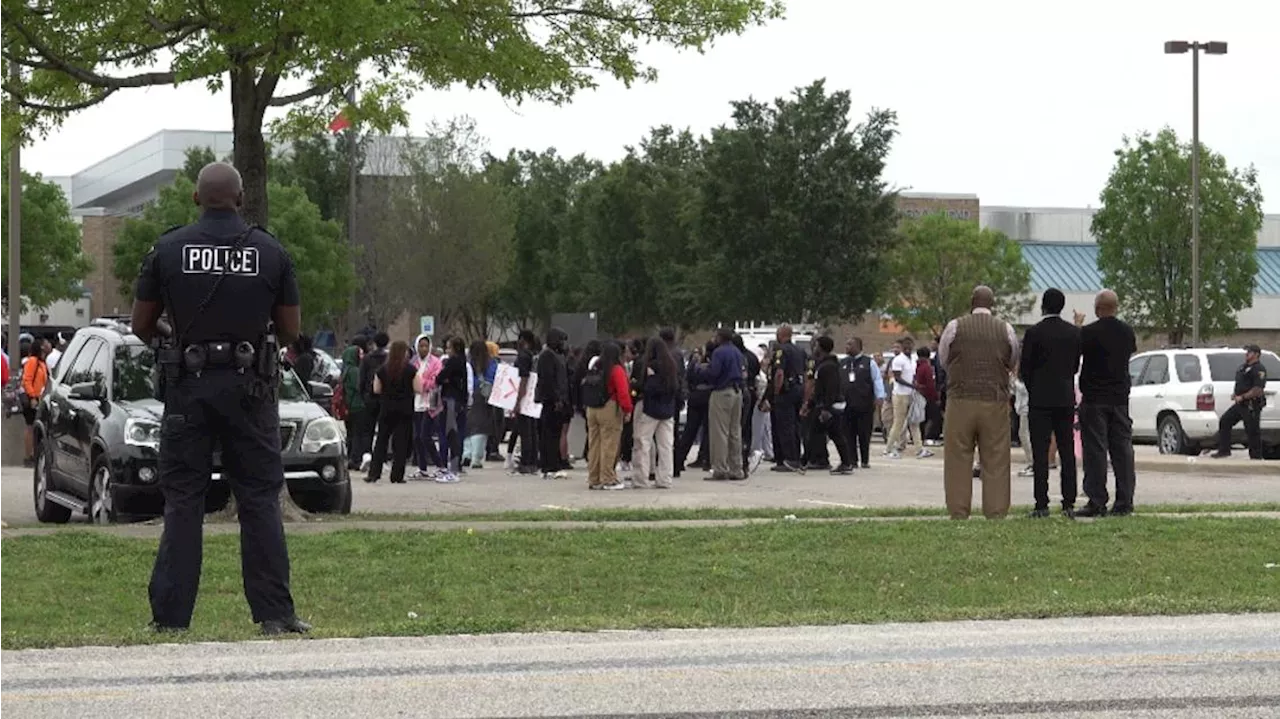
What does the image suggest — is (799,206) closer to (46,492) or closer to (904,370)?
(904,370)

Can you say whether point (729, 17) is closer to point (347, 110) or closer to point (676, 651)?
point (347, 110)

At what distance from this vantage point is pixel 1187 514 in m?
17.5

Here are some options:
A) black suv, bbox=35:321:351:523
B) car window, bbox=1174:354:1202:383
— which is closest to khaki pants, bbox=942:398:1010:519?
black suv, bbox=35:321:351:523

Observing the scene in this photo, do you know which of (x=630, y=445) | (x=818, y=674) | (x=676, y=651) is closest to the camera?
(x=818, y=674)

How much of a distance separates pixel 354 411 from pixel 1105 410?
38.1 ft

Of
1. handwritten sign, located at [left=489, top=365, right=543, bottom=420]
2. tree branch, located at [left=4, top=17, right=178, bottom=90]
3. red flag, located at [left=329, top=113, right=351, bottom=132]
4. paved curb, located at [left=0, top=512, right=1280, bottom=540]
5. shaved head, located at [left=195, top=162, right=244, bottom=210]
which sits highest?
tree branch, located at [left=4, top=17, right=178, bottom=90]

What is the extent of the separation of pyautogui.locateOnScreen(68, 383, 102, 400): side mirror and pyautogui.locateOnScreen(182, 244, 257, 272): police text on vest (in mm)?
8654

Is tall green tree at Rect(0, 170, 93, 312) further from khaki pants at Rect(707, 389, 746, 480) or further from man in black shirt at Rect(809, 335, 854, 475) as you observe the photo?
khaki pants at Rect(707, 389, 746, 480)

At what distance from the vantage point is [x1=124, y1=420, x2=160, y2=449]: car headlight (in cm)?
1656

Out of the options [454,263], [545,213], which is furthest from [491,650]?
[545,213]

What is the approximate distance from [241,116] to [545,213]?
73775mm

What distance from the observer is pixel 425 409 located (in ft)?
80.8

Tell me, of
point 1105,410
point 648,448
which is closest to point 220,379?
point 1105,410

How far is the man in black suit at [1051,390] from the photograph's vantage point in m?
16.6
